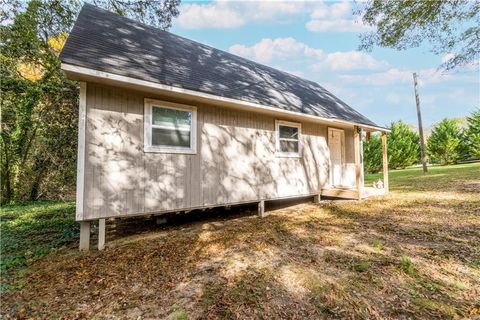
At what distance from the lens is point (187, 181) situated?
219 inches

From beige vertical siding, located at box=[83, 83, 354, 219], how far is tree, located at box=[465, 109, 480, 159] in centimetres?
2305

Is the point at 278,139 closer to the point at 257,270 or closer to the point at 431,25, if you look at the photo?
the point at 257,270

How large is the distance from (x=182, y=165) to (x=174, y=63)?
2719 millimetres

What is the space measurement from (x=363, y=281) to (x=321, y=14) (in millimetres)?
11669

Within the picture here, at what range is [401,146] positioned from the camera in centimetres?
2192

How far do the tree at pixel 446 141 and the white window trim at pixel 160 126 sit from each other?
26.6 m

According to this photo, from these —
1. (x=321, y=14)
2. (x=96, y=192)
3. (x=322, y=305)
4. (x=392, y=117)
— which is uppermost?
(x=321, y=14)

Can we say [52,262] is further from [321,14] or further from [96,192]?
[321,14]

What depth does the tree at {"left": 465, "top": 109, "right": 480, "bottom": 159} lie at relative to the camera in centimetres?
2177

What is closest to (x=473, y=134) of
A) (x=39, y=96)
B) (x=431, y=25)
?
(x=431, y=25)

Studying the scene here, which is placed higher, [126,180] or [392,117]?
[392,117]

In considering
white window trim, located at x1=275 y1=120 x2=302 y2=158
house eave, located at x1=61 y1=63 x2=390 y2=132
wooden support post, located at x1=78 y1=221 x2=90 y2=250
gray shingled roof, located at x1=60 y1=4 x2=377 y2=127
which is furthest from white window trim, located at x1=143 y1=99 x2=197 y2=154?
white window trim, located at x1=275 y1=120 x2=302 y2=158

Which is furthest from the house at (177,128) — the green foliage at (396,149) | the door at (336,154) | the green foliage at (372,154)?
the green foliage at (396,149)

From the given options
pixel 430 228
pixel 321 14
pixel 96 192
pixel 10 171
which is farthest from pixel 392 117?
pixel 10 171
